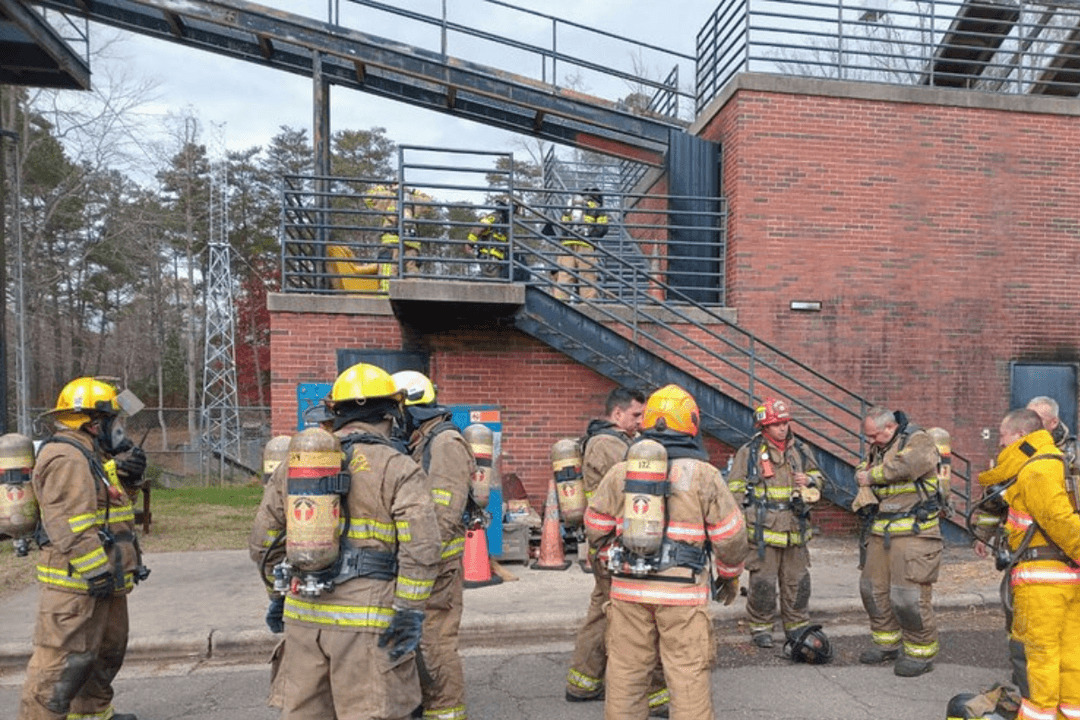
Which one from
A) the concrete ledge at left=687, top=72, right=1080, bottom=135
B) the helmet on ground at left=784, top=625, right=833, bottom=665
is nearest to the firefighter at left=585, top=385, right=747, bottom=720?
the helmet on ground at left=784, top=625, right=833, bottom=665

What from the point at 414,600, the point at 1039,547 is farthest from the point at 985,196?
the point at 414,600

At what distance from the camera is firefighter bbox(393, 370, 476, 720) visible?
4.48 metres

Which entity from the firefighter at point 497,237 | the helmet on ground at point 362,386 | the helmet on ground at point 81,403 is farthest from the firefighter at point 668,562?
the firefighter at point 497,237

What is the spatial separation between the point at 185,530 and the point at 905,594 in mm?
9387

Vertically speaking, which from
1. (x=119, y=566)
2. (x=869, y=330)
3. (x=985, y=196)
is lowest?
(x=119, y=566)

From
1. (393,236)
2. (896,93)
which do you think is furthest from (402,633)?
(896,93)

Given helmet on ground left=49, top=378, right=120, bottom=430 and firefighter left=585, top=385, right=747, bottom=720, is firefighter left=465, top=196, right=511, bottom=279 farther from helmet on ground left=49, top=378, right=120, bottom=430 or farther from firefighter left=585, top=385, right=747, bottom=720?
firefighter left=585, top=385, right=747, bottom=720

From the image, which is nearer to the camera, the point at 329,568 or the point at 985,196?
the point at 329,568

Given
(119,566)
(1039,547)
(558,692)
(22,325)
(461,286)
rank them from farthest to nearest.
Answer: (22,325) < (461,286) < (558,692) < (119,566) < (1039,547)

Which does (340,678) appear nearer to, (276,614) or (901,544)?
(276,614)

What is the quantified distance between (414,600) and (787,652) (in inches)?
148

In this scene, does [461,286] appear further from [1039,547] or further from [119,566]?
[1039,547]

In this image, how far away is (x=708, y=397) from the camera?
9367mm

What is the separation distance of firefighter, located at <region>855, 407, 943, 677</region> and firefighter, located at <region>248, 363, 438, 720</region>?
12.1 feet
